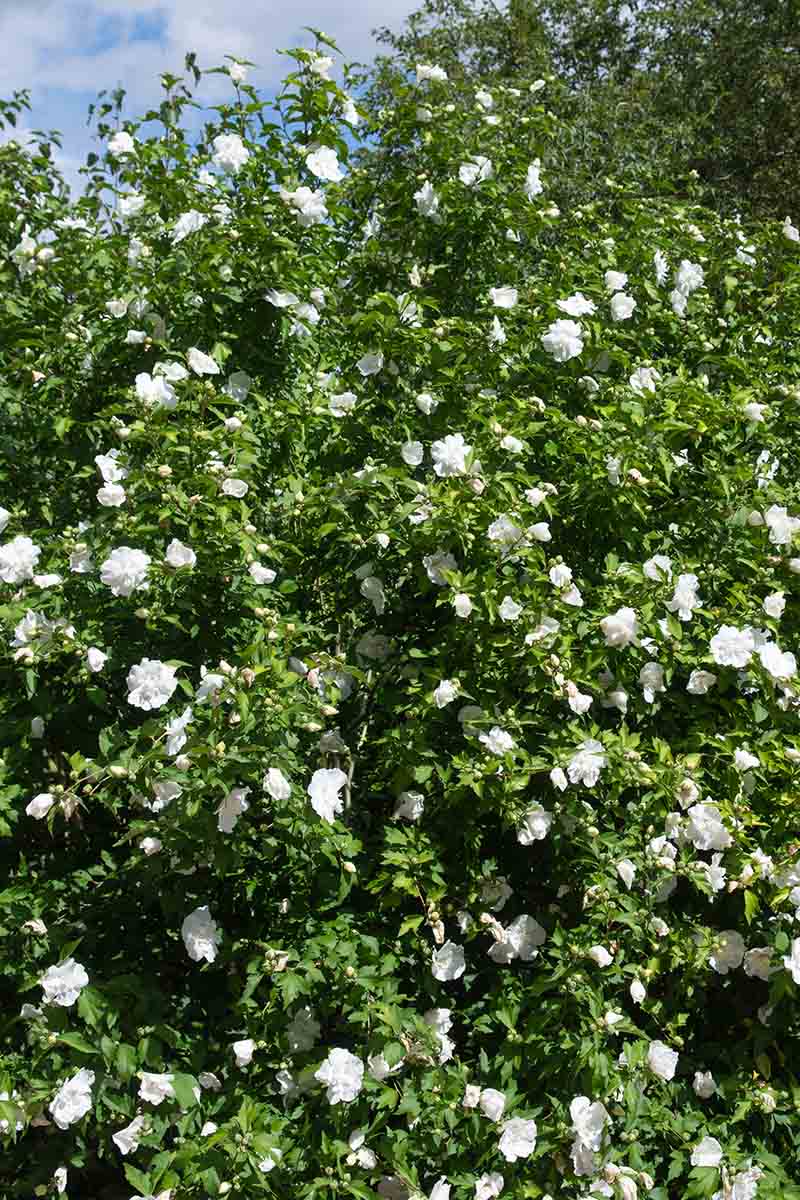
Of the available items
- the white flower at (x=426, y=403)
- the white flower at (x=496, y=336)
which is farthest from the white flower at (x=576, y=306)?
the white flower at (x=426, y=403)

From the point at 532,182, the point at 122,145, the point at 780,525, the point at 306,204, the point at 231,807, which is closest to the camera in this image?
the point at 231,807

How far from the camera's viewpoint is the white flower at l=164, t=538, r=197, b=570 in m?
2.60

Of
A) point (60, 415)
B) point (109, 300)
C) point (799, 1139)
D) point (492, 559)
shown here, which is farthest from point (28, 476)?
point (799, 1139)

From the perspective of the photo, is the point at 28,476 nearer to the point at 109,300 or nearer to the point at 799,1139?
the point at 109,300

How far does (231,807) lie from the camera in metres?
2.38

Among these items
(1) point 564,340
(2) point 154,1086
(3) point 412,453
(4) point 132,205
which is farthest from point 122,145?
(2) point 154,1086

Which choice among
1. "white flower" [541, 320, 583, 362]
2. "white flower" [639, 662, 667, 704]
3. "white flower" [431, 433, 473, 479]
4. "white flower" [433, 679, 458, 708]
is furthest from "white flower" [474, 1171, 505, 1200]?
"white flower" [541, 320, 583, 362]

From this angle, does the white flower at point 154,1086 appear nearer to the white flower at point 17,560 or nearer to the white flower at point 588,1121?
the white flower at point 588,1121

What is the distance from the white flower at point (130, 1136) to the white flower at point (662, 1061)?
1.10m

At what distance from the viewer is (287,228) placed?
3281 millimetres

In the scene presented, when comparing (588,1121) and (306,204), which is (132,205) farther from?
(588,1121)

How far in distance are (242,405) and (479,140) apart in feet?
4.31

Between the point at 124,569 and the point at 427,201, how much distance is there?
1704mm

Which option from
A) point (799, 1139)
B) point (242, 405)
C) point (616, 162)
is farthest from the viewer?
point (616, 162)
